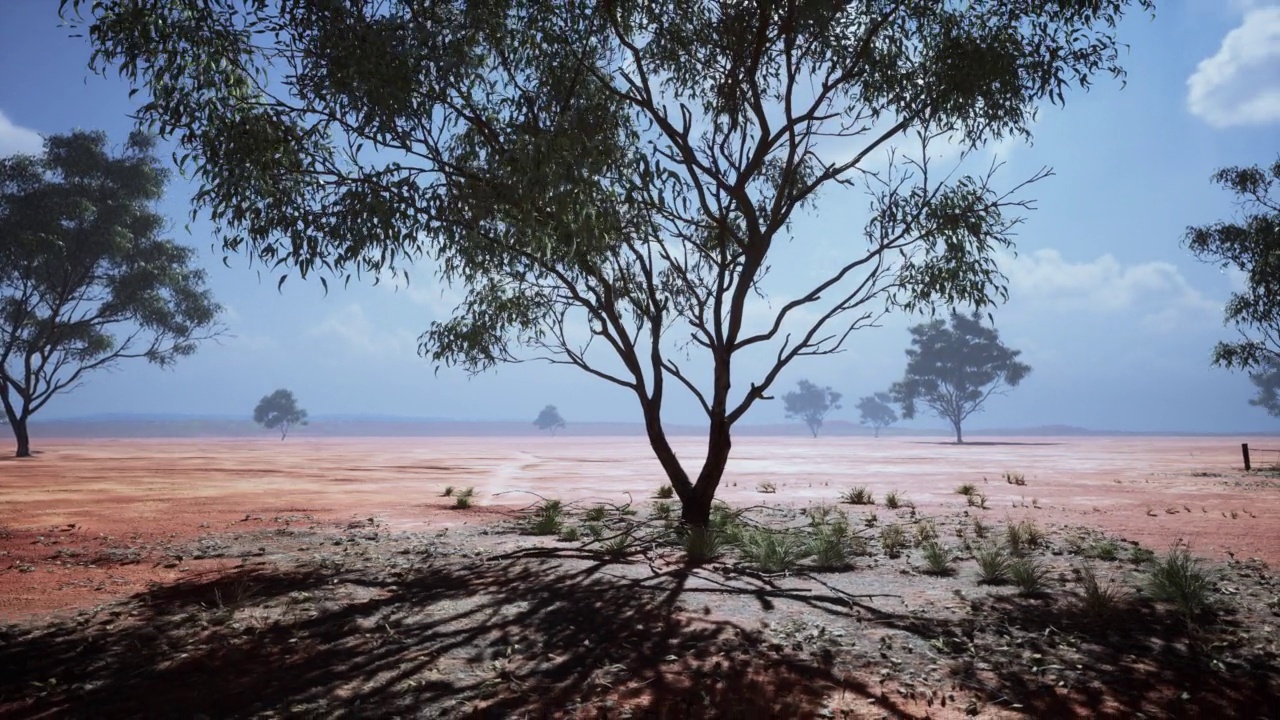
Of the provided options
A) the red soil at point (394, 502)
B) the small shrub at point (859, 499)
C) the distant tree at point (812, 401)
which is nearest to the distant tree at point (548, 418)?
the distant tree at point (812, 401)

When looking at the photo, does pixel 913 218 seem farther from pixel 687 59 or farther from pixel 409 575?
pixel 409 575

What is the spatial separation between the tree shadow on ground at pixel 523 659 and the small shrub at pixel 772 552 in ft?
3.96

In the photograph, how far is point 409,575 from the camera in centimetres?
962

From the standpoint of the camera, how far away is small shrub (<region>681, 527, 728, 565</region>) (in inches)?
424

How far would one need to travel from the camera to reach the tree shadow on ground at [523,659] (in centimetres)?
531

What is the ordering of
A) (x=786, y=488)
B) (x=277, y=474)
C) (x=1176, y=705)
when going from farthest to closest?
(x=277, y=474), (x=786, y=488), (x=1176, y=705)

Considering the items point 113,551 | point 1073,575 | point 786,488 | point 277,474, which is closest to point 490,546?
point 113,551

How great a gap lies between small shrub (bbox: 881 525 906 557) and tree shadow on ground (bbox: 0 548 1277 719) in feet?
9.99

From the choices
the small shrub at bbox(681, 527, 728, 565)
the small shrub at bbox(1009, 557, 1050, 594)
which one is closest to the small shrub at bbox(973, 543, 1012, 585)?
the small shrub at bbox(1009, 557, 1050, 594)

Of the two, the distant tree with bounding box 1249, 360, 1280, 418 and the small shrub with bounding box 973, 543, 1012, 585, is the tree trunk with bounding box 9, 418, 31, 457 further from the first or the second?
the distant tree with bounding box 1249, 360, 1280, 418

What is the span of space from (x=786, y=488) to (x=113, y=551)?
1871 cm

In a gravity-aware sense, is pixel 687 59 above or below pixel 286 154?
above

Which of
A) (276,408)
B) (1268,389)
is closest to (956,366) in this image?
(1268,389)

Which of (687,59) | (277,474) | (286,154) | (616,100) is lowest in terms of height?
(277,474)
